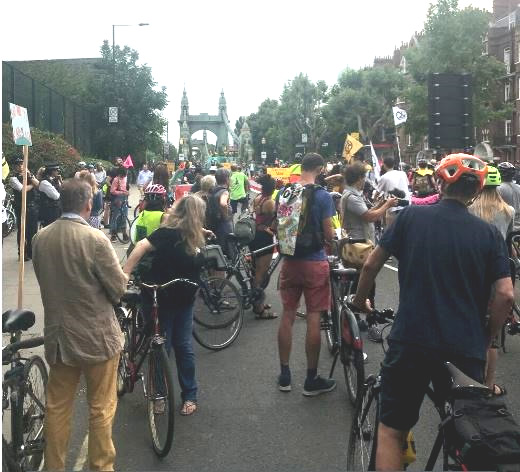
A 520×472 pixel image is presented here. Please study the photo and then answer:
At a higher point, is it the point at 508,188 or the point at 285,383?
the point at 508,188

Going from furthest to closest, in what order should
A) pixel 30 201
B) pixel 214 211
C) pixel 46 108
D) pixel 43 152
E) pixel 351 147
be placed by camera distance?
pixel 46 108
pixel 43 152
pixel 351 147
pixel 30 201
pixel 214 211

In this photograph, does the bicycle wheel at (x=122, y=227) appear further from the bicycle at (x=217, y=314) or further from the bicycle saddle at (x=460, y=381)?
the bicycle saddle at (x=460, y=381)

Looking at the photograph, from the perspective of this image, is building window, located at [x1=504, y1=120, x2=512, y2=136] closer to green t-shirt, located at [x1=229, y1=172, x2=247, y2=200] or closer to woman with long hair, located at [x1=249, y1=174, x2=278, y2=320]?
green t-shirt, located at [x1=229, y1=172, x2=247, y2=200]

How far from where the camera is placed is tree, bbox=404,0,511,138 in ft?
152

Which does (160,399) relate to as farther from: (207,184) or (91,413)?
(207,184)

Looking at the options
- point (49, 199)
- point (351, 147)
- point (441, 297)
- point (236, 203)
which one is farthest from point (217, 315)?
point (236, 203)

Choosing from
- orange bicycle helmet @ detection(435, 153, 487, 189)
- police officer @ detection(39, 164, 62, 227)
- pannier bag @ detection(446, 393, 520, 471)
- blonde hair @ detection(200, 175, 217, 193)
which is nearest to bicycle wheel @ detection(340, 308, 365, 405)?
orange bicycle helmet @ detection(435, 153, 487, 189)

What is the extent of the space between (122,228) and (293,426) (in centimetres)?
1163

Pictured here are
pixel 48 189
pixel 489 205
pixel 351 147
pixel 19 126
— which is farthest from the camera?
pixel 351 147

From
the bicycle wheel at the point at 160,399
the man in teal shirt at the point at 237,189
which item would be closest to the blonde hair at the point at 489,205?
the bicycle wheel at the point at 160,399

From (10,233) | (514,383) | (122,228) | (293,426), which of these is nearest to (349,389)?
(293,426)

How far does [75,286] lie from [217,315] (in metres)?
3.72

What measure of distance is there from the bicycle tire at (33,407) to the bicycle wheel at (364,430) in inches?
72.9

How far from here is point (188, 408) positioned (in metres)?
5.10
